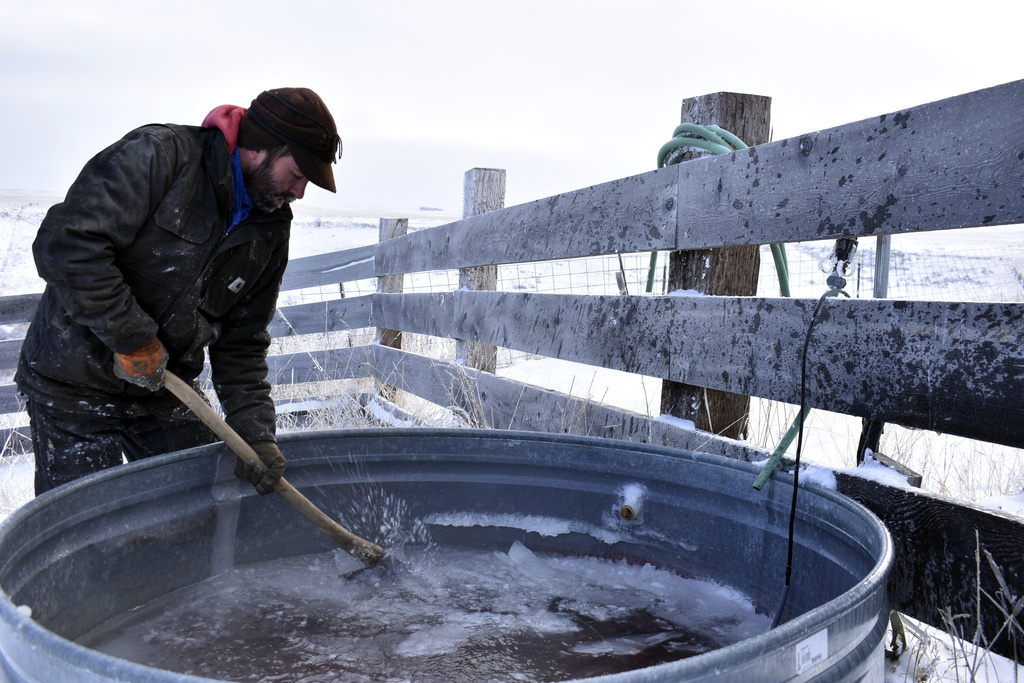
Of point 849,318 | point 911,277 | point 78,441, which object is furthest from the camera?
point 911,277

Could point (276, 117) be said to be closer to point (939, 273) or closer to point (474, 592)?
point (474, 592)

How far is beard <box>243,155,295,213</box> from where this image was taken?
2.41 metres

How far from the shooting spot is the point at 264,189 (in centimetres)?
245

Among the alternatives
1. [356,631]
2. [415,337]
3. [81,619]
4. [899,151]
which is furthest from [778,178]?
[415,337]

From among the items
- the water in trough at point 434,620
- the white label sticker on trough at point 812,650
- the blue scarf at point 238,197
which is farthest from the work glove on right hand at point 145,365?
the white label sticker on trough at point 812,650

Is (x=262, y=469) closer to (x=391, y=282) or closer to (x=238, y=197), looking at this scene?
(x=238, y=197)

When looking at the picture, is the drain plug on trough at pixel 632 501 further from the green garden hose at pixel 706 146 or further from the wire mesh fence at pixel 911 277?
the wire mesh fence at pixel 911 277

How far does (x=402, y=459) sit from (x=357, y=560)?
15.4 inches

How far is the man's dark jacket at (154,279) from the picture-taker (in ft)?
→ 6.83

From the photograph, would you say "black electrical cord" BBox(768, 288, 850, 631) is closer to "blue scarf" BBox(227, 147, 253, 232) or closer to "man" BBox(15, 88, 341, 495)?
"man" BBox(15, 88, 341, 495)

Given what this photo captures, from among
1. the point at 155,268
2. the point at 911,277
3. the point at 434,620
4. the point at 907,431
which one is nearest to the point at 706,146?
the point at 434,620

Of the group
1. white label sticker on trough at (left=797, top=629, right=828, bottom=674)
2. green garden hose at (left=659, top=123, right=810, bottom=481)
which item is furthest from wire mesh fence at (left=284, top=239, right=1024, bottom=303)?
white label sticker on trough at (left=797, top=629, right=828, bottom=674)

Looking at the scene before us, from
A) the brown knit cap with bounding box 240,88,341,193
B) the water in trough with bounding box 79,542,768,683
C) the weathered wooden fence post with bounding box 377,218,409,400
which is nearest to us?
the water in trough with bounding box 79,542,768,683

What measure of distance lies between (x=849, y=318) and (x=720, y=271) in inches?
25.9
